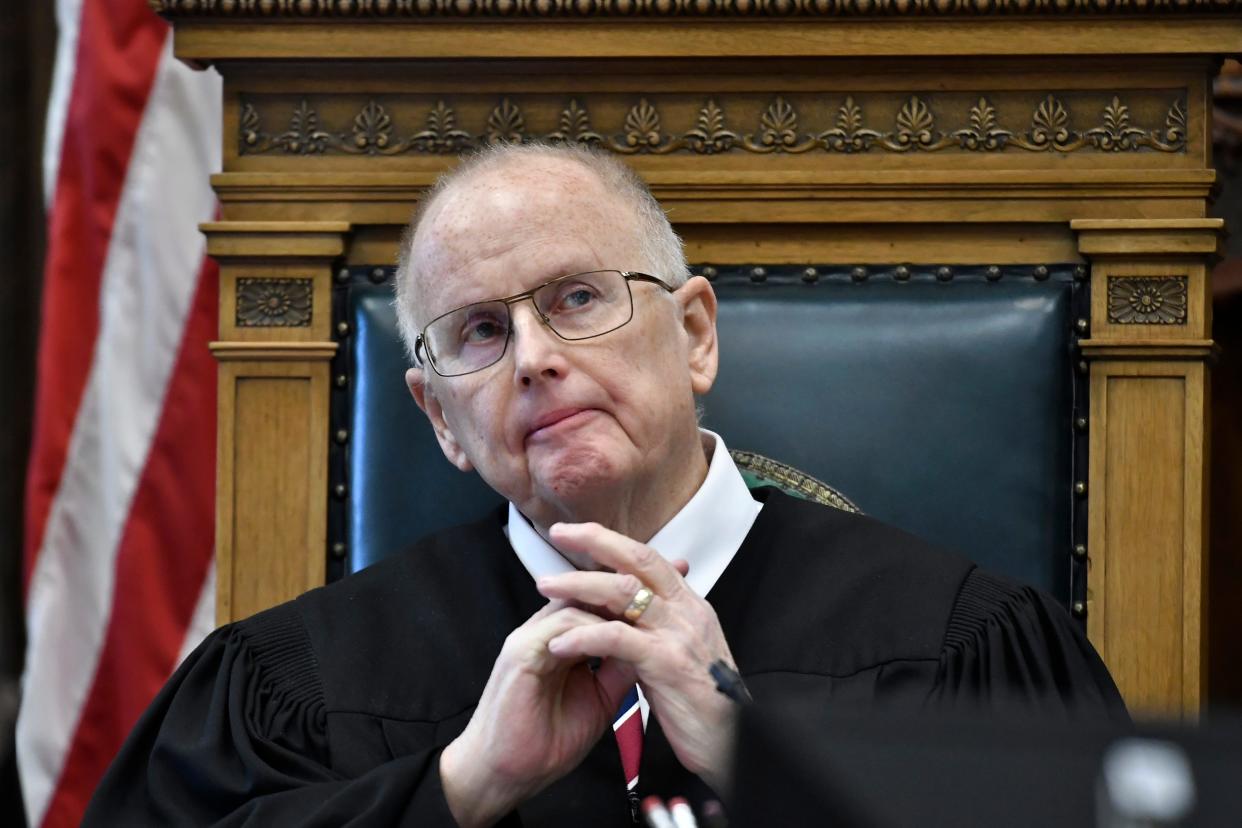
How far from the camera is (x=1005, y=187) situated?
231cm

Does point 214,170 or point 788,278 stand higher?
point 214,170

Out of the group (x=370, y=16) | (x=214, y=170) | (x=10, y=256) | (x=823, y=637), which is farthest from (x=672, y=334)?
(x=10, y=256)

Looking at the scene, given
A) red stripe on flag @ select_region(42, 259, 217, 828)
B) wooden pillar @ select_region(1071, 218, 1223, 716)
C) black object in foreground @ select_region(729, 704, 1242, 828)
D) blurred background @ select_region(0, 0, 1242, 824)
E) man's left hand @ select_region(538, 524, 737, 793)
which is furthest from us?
blurred background @ select_region(0, 0, 1242, 824)

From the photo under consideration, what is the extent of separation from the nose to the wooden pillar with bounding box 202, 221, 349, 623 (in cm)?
59

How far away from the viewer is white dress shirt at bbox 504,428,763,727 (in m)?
1.99

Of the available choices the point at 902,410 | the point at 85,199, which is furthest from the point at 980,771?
the point at 85,199

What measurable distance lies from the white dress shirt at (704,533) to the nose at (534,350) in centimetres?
27

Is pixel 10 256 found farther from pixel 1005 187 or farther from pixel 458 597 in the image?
pixel 1005 187

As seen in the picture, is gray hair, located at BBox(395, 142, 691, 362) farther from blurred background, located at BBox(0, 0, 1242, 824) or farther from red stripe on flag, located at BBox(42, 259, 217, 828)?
blurred background, located at BBox(0, 0, 1242, 824)

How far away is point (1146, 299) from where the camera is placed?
228cm

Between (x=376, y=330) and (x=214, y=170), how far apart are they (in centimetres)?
96

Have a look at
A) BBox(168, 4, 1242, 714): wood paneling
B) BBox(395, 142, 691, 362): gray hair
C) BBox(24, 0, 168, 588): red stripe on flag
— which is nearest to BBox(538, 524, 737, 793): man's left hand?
BBox(395, 142, 691, 362): gray hair

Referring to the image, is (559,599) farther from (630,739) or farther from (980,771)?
(980,771)

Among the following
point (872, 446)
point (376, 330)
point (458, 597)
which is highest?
point (376, 330)
